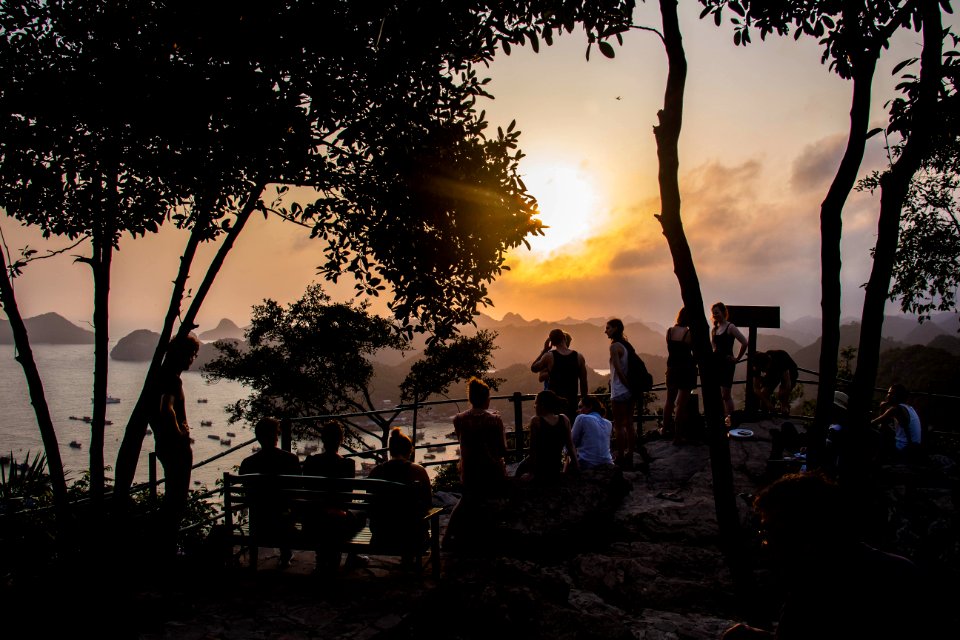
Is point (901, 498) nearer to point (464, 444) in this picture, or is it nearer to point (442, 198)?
point (464, 444)

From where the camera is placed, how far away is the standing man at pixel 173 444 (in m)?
5.18

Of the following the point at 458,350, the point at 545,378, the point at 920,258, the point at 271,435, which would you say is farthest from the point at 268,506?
the point at 920,258

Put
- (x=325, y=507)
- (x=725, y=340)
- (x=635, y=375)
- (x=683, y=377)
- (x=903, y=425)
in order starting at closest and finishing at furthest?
(x=325, y=507) < (x=903, y=425) < (x=635, y=375) < (x=683, y=377) < (x=725, y=340)

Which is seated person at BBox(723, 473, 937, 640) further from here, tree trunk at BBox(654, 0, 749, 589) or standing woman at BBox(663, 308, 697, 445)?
standing woman at BBox(663, 308, 697, 445)

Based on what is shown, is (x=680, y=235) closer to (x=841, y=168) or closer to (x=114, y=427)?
(x=841, y=168)

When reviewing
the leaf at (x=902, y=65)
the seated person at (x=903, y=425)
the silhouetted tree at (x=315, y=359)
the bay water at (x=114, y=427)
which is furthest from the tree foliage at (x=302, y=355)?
the bay water at (x=114, y=427)

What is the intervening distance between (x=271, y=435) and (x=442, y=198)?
2788mm

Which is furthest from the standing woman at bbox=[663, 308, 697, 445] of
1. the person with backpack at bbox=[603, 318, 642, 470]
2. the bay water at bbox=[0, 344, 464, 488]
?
the bay water at bbox=[0, 344, 464, 488]

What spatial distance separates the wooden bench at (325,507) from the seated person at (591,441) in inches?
85.5

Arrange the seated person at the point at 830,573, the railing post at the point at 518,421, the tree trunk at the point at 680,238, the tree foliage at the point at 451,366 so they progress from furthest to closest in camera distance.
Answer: the tree foliage at the point at 451,366
the railing post at the point at 518,421
the tree trunk at the point at 680,238
the seated person at the point at 830,573

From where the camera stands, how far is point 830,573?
6.05 feet

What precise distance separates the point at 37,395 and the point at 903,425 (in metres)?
9.45

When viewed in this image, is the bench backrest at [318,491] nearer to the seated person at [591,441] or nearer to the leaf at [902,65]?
the seated person at [591,441]

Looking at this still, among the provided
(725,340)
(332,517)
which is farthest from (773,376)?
(332,517)
